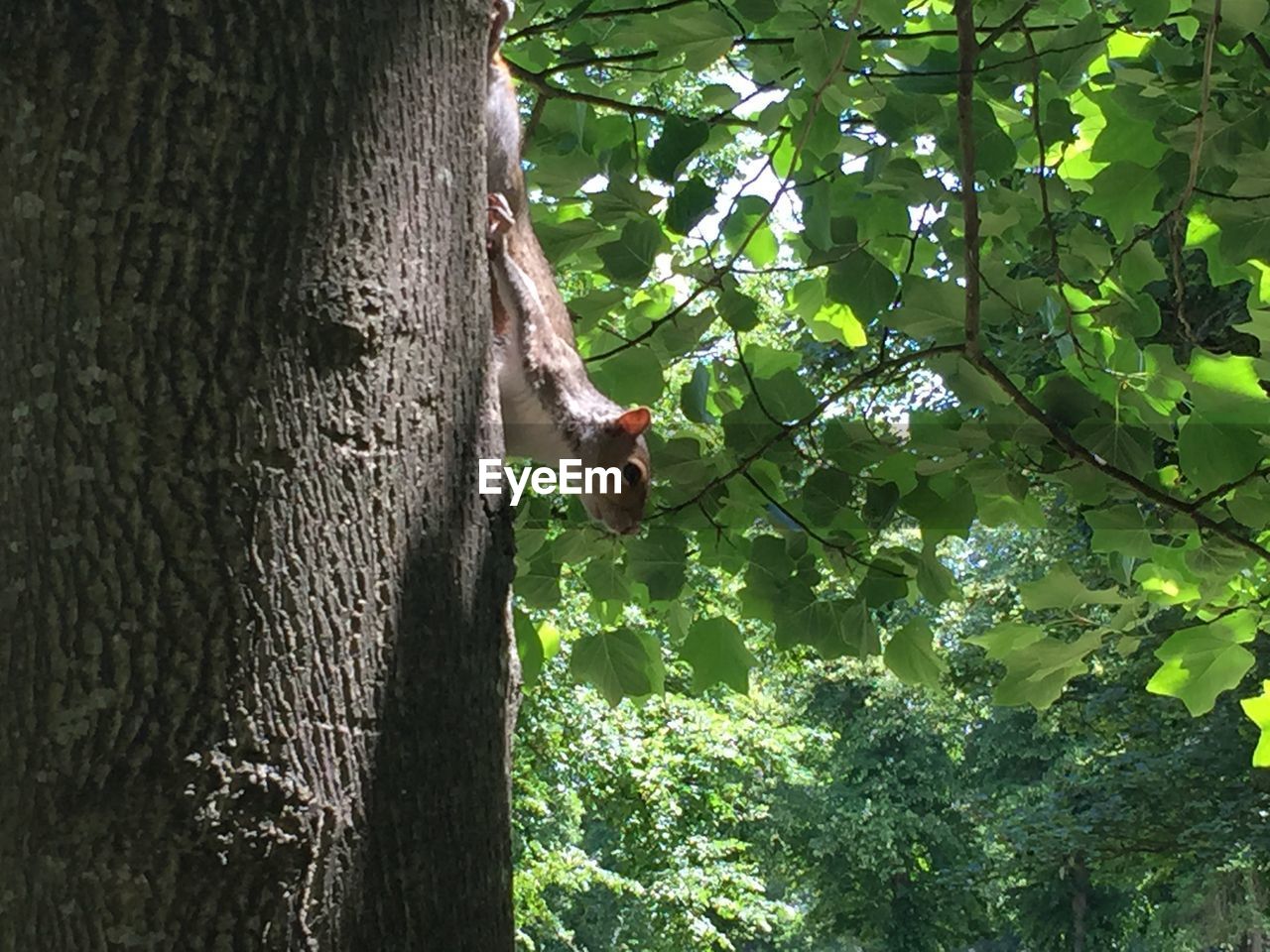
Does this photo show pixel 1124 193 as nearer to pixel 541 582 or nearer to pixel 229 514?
pixel 541 582

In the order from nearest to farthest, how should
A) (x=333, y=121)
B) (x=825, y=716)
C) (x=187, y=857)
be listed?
(x=187, y=857)
(x=333, y=121)
(x=825, y=716)

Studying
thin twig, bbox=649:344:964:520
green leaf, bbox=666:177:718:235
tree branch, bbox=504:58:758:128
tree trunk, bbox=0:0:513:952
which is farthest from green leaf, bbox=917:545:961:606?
tree trunk, bbox=0:0:513:952

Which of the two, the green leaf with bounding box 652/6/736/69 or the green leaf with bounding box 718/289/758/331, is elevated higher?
the green leaf with bounding box 652/6/736/69

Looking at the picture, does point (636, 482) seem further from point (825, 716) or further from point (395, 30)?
point (825, 716)

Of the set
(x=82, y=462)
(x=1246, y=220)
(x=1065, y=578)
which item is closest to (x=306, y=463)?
(x=82, y=462)

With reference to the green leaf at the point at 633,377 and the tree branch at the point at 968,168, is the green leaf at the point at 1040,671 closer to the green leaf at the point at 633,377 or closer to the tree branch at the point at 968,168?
the tree branch at the point at 968,168

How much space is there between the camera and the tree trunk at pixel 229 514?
2.48ft

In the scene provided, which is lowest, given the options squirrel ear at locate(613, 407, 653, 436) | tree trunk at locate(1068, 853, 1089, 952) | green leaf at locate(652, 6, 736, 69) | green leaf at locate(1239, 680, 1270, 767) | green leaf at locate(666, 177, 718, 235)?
tree trunk at locate(1068, 853, 1089, 952)

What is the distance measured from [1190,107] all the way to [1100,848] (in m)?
10.9

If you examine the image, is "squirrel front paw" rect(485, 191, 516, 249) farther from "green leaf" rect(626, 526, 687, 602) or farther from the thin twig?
"green leaf" rect(626, 526, 687, 602)

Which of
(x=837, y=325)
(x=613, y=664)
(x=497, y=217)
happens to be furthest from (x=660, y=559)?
(x=497, y=217)

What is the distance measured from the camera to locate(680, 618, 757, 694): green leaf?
2133 mm

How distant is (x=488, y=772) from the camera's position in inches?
34.7

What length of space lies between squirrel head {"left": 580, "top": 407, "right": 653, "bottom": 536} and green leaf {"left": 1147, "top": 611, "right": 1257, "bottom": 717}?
88cm
